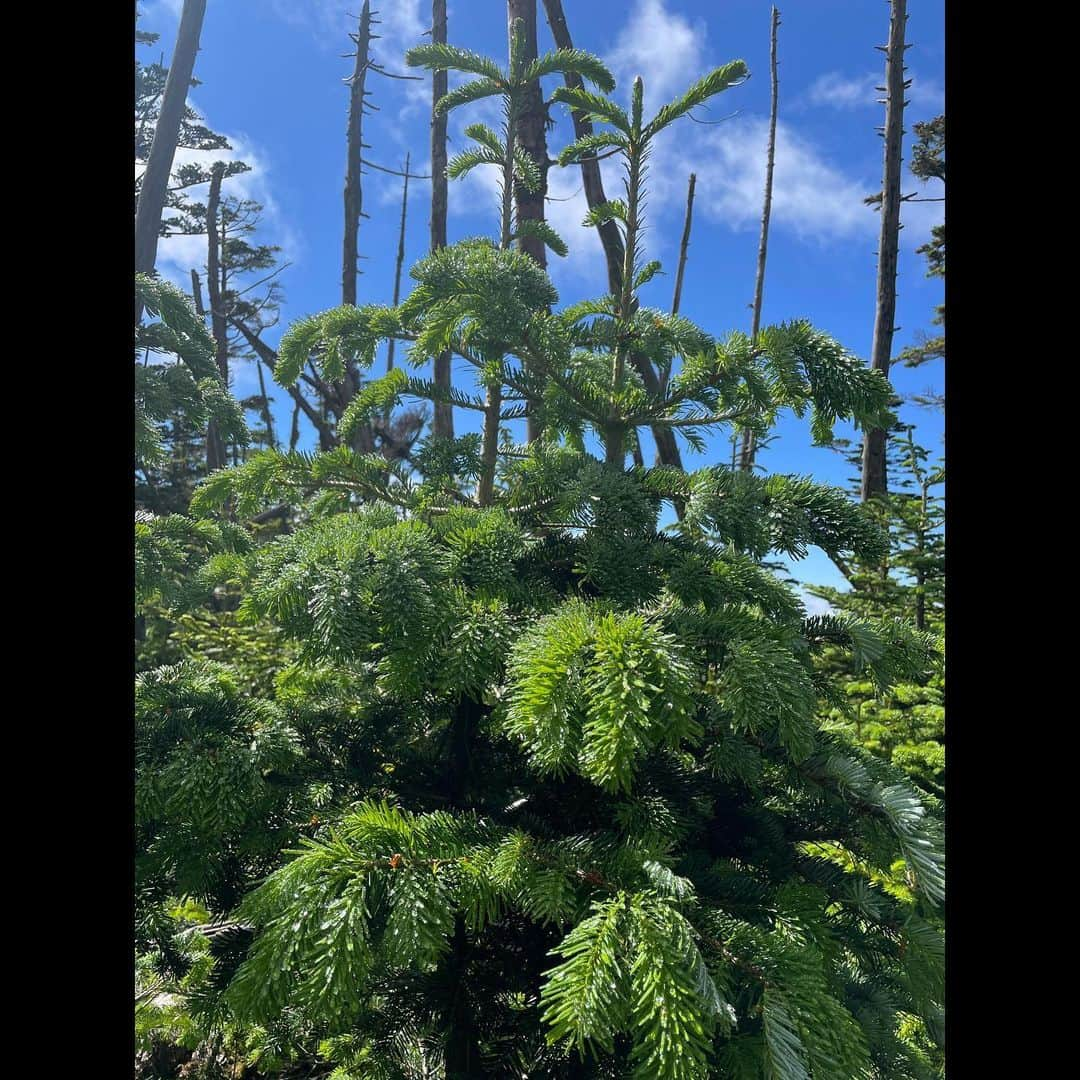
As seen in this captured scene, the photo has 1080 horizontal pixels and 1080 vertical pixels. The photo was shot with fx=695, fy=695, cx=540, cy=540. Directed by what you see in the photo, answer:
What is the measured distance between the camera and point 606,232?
12.0 ft

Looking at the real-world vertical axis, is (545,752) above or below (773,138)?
below

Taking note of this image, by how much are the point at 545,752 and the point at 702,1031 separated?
A: 374 millimetres

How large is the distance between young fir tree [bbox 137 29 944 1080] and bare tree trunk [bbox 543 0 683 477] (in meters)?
0.66

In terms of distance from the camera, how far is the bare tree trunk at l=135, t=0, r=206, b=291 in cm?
430

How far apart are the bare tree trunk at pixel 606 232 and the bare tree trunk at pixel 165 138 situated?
7.65ft

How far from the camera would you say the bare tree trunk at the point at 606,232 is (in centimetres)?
268

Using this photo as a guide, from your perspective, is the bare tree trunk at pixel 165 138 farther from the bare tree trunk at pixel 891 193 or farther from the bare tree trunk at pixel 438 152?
the bare tree trunk at pixel 891 193

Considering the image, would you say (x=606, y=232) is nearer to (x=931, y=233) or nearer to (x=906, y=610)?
(x=906, y=610)

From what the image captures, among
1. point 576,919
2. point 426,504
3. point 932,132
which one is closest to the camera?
point 576,919

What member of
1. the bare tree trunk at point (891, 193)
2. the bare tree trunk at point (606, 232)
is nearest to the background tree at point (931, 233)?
the bare tree trunk at point (891, 193)

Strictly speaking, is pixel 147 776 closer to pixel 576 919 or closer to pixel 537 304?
pixel 576 919

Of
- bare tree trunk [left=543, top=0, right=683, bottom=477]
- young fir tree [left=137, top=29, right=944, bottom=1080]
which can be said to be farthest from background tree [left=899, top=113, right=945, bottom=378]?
young fir tree [left=137, top=29, right=944, bottom=1080]
